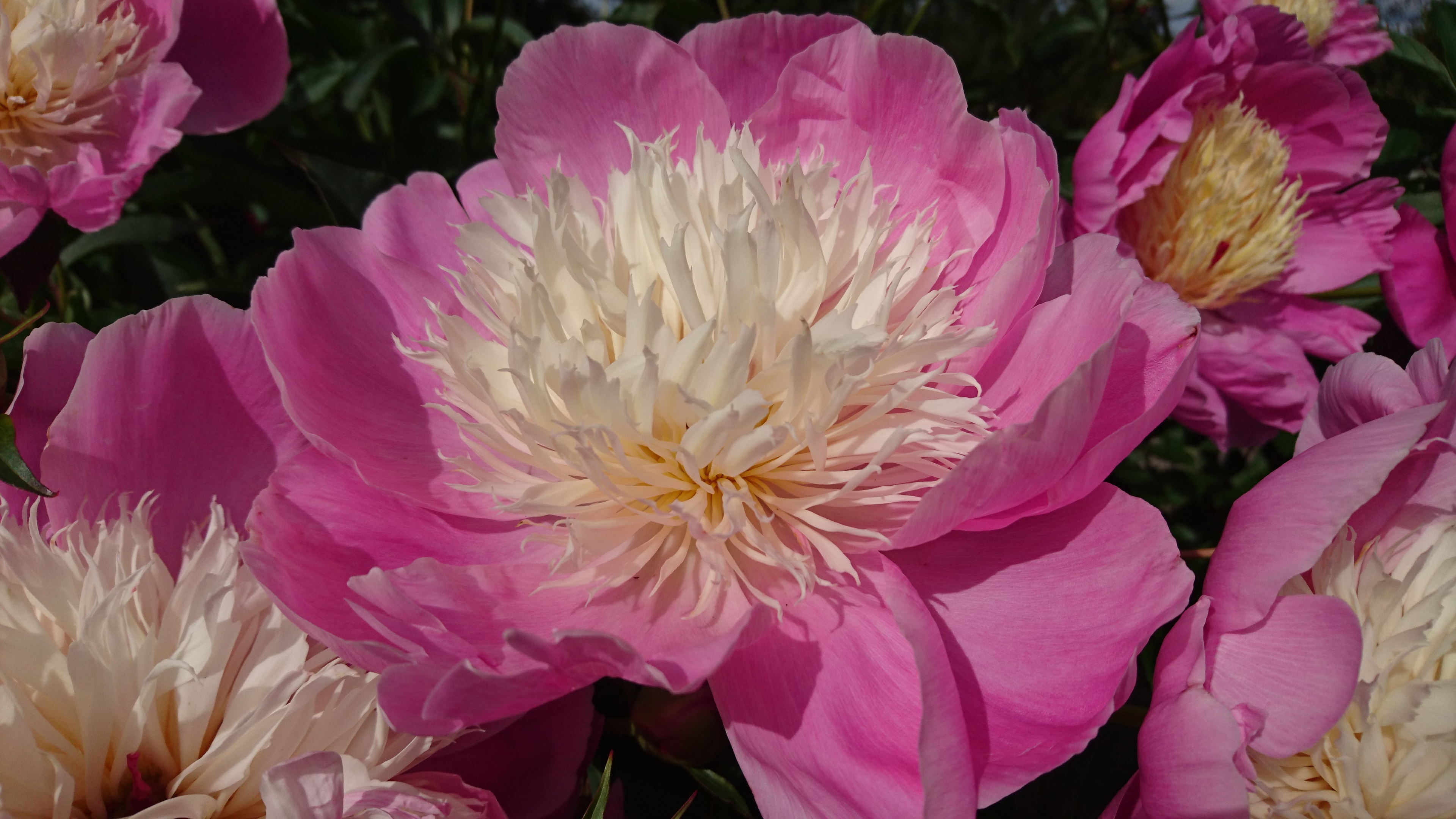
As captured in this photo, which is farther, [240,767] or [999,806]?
[999,806]

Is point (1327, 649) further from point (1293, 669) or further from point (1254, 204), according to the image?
point (1254, 204)

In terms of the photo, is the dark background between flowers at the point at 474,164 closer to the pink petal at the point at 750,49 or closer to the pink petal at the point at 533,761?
the pink petal at the point at 533,761

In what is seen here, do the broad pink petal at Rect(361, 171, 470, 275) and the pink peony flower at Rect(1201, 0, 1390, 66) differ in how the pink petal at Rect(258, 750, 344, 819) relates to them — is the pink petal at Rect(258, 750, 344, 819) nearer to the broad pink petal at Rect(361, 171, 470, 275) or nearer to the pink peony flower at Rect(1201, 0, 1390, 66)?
the broad pink petal at Rect(361, 171, 470, 275)

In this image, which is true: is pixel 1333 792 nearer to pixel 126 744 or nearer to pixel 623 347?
pixel 623 347

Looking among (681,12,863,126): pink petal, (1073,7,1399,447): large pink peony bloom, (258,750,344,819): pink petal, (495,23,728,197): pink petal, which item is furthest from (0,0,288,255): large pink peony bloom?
(1073,7,1399,447): large pink peony bloom

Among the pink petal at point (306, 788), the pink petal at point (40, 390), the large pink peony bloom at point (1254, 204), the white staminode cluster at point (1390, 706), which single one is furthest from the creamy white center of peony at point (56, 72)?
the white staminode cluster at point (1390, 706)

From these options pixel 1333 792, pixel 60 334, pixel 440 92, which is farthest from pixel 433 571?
pixel 440 92

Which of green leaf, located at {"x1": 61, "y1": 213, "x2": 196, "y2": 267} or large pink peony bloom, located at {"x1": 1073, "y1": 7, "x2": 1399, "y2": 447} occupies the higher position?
large pink peony bloom, located at {"x1": 1073, "y1": 7, "x2": 1399, "y2": 447}
